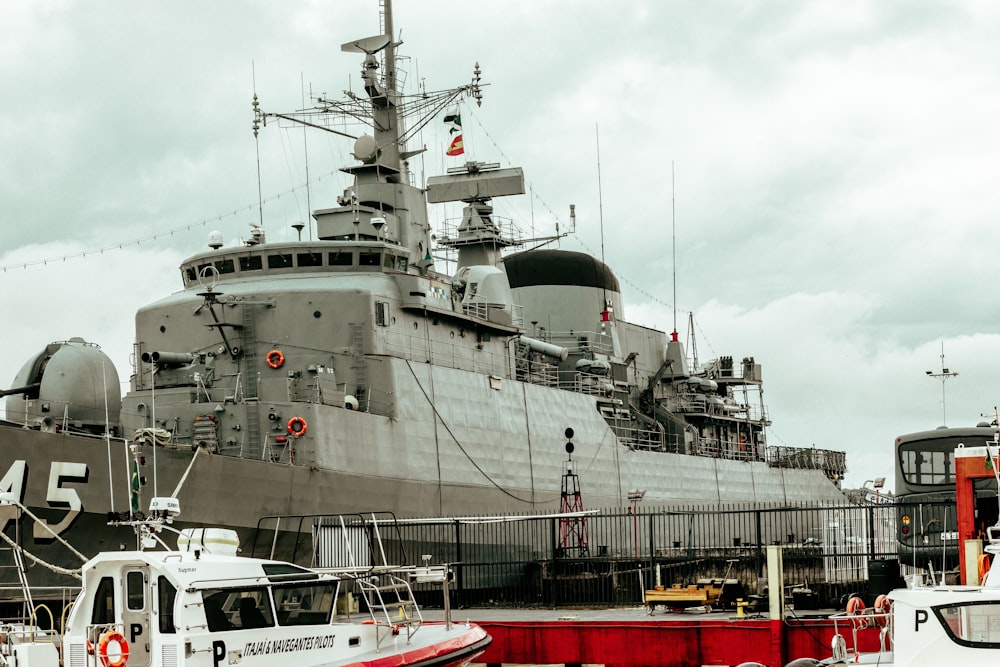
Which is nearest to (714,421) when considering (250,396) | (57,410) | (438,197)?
(438,197)

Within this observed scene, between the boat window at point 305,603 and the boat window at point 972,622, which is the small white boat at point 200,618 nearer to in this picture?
the boat window at point 305,603

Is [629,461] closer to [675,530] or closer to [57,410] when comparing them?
[675,530]

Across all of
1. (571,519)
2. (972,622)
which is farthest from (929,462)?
(972,622)

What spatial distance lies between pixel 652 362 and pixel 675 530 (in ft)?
25.1

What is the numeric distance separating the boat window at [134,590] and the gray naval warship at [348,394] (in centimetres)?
175

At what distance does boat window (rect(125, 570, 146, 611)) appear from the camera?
37.8ft

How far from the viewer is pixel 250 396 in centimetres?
2353

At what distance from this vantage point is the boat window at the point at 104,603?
11570 millimetres

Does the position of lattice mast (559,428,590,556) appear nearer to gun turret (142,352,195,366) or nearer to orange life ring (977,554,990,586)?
gun turret (142,352,195,366)

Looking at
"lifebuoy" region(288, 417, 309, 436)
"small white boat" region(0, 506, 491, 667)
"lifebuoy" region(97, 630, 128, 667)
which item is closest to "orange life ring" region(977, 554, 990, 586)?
"small white boat" region(0, 506, 491, 667)

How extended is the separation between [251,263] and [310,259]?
115 centimetres

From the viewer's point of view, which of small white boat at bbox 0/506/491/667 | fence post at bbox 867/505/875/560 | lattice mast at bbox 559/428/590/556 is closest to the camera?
small white boat at bbox 0/506/491/667

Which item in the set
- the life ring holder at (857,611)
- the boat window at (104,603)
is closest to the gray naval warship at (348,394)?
the boat window at (104,603)

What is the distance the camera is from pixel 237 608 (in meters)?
11.8
